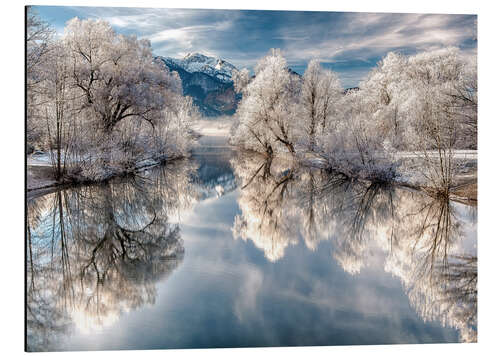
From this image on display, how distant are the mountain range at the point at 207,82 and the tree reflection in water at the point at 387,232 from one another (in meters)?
3.95

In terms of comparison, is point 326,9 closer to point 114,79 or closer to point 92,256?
point 92,256

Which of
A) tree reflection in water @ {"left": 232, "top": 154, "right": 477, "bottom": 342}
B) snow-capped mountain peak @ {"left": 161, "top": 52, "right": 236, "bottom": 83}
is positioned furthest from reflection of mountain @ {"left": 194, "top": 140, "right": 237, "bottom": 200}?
snow-capped mountain peak @ {"left": 161, "top": 52, "right": 236, "bottom": 83}

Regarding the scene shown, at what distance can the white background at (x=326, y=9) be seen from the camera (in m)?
4.11

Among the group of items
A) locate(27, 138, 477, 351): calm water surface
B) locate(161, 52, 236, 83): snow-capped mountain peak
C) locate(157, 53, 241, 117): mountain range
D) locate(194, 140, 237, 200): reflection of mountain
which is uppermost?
locate(157, 53, 241, 117): mountain range

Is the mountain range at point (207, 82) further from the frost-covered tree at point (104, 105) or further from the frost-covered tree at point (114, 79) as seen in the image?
the frost-covered tree at point (114, 79)

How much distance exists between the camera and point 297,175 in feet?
55.0

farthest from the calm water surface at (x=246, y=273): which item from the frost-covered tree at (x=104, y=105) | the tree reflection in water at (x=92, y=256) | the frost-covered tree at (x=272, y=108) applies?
the frost-covered tree at (x=272, y=108)

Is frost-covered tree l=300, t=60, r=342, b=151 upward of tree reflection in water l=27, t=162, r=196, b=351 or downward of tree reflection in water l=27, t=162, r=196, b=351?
upward

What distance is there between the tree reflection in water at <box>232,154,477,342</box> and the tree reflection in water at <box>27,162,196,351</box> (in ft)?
6.23

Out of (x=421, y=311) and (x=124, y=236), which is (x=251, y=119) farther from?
(x=421, y=311)

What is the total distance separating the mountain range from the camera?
390 inches

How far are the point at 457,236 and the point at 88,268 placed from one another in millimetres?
6598

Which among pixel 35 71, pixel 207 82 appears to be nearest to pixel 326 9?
pixel 35 71

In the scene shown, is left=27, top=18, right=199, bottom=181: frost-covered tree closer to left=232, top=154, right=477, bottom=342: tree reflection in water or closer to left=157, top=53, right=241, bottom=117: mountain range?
left=157, top=53, right=241, bottom=117: mountain range
